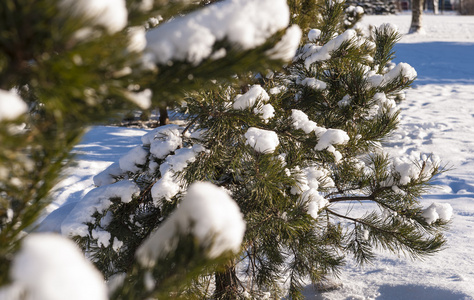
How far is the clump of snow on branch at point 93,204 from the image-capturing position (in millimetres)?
2102

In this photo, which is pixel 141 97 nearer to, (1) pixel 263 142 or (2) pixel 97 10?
(2) pixel 97 10

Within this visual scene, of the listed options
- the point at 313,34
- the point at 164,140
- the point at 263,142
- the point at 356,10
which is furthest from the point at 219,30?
the point at 356,10

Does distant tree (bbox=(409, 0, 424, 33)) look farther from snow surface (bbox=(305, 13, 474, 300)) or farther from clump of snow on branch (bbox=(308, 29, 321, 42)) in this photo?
clump of snow on branch (bbox=(308, 29, 321, 42))

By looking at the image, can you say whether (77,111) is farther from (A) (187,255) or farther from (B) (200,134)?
(B) (200,134)

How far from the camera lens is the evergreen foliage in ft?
2.10

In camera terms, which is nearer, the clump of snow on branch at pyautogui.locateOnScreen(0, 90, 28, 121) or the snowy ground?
the clump of snow on branch at pyautogui.locateOnScreen(0, 90, 28, 121)

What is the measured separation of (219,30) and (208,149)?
1447 mm

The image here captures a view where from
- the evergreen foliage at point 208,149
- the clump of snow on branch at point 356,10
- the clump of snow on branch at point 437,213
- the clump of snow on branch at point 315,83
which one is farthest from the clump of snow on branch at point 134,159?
the clump of snow on branch at point 356,10

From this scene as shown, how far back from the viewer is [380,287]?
331 centimetres

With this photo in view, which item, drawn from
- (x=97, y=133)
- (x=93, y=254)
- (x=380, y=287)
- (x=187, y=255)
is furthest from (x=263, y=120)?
(x=97, y=133)

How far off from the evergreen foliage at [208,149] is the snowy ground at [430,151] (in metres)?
0.19

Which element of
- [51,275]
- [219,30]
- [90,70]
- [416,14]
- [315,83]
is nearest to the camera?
[51,275]

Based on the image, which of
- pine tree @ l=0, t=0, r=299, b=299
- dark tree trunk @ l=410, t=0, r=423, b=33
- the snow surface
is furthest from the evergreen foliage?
dark tree trunk @ l=410, t=0, r=423, b=33

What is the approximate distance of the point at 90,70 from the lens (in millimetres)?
611
